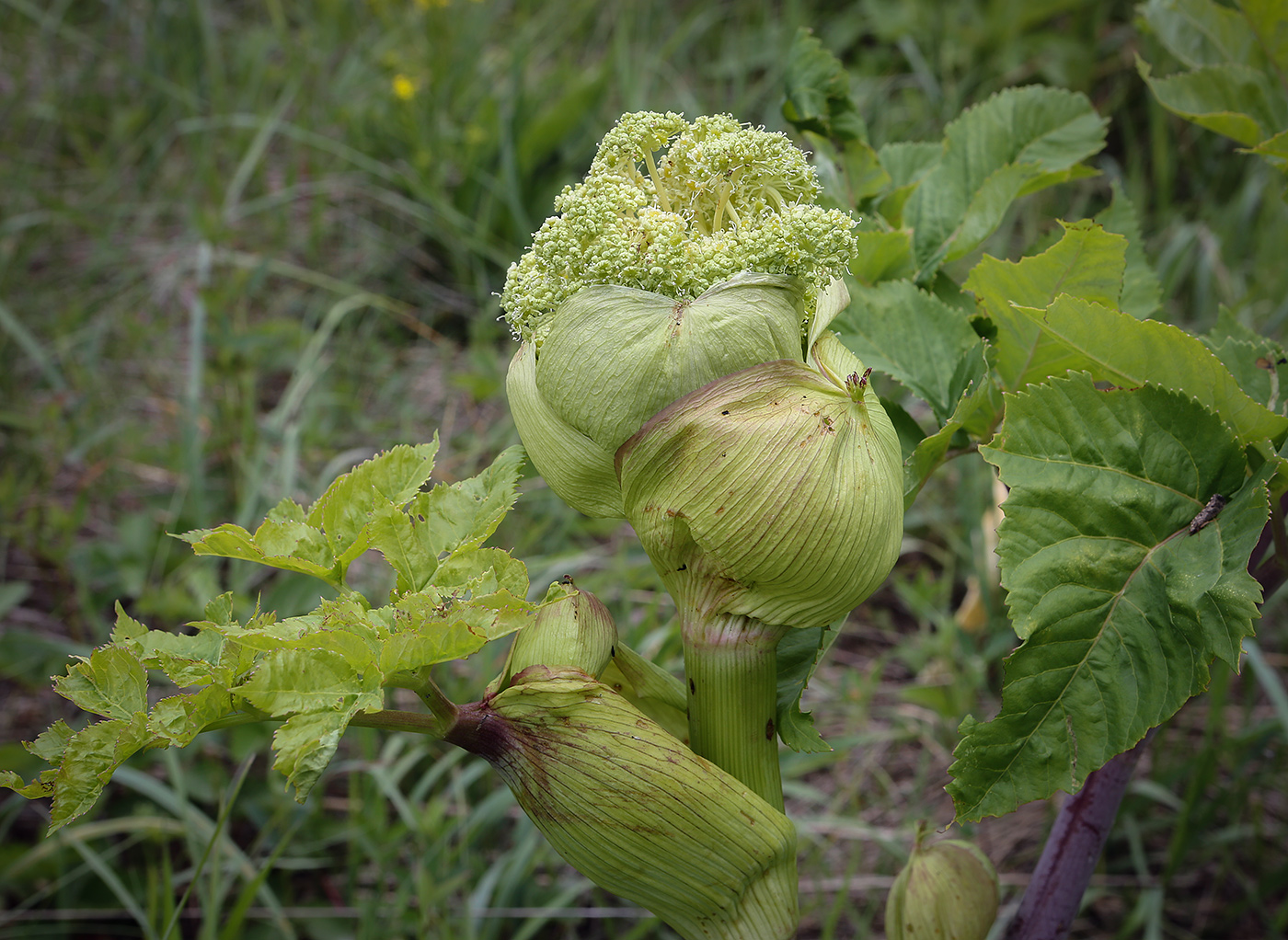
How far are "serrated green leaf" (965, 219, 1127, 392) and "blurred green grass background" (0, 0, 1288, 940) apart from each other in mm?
565

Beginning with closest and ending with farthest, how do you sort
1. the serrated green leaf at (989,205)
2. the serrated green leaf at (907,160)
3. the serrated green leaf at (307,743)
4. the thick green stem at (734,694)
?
the serrated green leaf at (307,743)
the thick green stem at (734,694)
the serrated green leaf at (989,205)
the serrated green leaf at (907,160)

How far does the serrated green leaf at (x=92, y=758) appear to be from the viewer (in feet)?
1.82

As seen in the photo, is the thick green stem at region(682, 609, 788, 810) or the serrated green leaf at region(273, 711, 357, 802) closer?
the serrated green leaf at region(273, 711, 357, 802)

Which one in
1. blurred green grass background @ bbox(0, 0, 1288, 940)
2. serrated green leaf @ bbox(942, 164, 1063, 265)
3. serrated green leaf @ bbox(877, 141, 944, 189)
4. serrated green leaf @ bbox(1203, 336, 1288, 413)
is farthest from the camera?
blurred green grass background @ bbox(0, 0, 1288, 940)

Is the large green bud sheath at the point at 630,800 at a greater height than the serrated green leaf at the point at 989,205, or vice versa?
the serrated green leaf at the point at 989,205

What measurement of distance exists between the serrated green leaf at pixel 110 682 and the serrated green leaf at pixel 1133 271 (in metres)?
0.90

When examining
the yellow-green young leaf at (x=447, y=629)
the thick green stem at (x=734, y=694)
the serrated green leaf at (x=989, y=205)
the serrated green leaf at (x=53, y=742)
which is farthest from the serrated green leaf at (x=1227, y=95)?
the serrated green leaf at (x=53, y=742)

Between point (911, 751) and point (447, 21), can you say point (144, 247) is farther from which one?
point (911, 751)

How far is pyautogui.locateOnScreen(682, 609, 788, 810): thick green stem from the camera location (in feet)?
2.12

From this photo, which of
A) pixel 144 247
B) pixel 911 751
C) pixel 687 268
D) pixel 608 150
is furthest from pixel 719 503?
pixel 144 247

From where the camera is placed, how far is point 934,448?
727 millimetres

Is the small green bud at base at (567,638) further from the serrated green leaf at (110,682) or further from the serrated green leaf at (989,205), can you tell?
the serrated green leaf at (989,205)

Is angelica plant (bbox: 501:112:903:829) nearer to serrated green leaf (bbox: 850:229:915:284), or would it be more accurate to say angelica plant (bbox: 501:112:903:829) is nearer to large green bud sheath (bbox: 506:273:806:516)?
large green bud sheath (bbox: 506:273:806:516)

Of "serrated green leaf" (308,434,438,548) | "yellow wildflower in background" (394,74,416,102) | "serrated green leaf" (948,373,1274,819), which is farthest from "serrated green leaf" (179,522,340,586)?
"yellow wildflower in background" (394,74,416,102)
